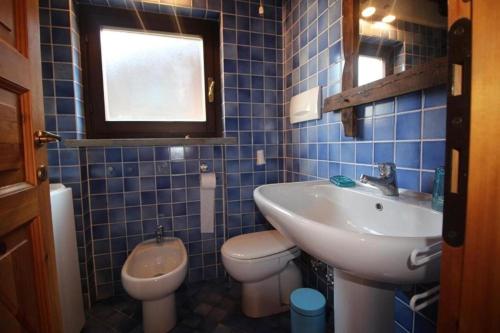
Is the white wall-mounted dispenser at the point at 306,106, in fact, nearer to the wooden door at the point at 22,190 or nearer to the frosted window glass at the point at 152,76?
the frosted window glass at the point at 152,76

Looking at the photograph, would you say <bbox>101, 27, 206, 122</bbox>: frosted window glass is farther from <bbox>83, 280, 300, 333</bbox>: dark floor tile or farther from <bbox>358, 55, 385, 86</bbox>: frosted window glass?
<bbox>83, 280, 300, 333</bbox>: dark floor tile

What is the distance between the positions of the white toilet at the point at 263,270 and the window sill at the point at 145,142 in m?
0.68

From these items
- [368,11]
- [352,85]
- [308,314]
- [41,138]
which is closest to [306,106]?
[352,85]

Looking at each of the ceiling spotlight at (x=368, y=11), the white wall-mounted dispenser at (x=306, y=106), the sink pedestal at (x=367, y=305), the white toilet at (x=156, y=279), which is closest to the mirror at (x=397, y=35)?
the ceiling spotlight at (x=368, y=11)

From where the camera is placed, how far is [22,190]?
24.0 inches

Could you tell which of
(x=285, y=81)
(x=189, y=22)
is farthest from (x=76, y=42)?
(x=285, y=81)

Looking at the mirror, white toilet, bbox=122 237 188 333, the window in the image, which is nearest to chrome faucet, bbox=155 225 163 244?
white toilet, bbox=122 237 188 333

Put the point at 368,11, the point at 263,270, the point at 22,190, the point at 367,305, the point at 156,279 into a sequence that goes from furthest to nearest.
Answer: the point at 263,270, the point at 156,279, the point at 368,11, the point at 367,305, the point at 22,190

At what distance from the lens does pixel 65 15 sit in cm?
135

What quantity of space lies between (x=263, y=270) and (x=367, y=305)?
59 cm

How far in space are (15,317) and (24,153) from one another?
0.43m

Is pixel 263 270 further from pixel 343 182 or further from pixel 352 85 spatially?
pixel 352 85

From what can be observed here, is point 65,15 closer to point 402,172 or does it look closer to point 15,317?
point 15,317

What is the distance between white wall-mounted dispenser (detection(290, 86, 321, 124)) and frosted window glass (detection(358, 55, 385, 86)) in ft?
0.92
